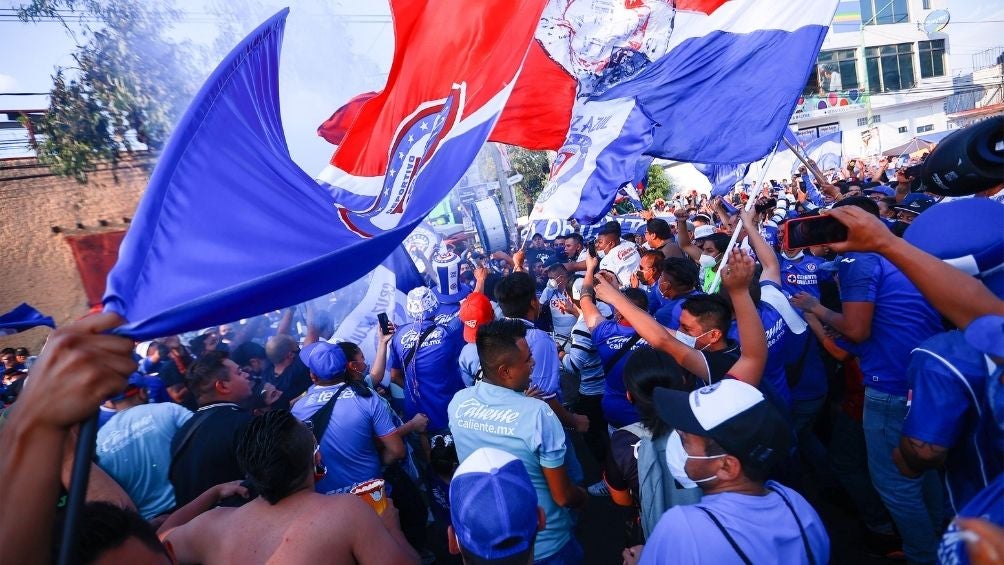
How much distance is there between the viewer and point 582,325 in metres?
4.42

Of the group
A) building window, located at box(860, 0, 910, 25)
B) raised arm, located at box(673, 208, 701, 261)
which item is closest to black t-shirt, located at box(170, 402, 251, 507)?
raised arm, located at box(673, 208, 701, 261)

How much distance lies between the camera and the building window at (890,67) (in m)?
39.7

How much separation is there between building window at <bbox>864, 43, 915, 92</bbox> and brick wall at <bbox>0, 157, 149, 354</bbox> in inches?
1834

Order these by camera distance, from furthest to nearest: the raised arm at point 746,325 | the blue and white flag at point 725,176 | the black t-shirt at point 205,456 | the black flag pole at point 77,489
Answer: the blue and white flag at point 725,176 < the black t-shirt at point 205,456 < the raised arm at point 746,325 < the black flag pole at point 77,489

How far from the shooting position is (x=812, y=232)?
1966 millimetres

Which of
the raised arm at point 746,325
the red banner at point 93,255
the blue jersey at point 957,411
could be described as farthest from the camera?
the red banner at point 93,255

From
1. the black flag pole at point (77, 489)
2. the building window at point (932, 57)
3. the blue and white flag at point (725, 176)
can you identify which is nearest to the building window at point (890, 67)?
the building window at point (932, 57)

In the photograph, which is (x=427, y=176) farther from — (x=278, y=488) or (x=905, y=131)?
(x=905, y=131)

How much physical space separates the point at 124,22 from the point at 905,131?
153 ft

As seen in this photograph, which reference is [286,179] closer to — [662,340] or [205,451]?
[205,451]

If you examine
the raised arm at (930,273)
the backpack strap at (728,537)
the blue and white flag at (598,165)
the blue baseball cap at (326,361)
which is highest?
the blue and white flag at (598,165)

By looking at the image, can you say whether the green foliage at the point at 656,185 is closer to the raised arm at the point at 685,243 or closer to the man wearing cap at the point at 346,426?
the raised arm at the point at 685,243

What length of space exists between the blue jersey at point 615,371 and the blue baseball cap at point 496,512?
1797 mm

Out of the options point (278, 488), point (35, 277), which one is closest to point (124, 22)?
point (35, 277)
